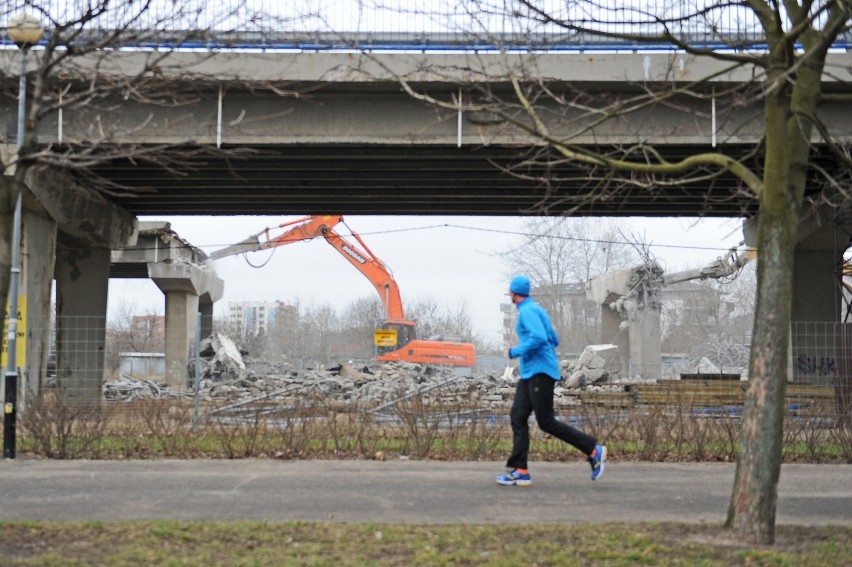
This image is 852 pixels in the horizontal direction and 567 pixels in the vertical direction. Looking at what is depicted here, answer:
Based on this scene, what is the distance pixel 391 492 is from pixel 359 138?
10.8 m

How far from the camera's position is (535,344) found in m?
8.93

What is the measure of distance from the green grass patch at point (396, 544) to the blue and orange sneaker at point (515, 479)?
6.84 feet

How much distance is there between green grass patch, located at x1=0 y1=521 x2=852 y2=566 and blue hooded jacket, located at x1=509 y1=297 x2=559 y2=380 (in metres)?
2.22

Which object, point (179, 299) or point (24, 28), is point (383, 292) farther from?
point (24, 28)

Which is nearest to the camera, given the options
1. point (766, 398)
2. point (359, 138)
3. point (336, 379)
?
point (766, 398)

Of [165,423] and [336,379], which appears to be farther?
[336,379]

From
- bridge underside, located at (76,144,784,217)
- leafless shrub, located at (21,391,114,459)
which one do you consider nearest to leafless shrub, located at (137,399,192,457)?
leafless shrub, located at (21,391,114,459)

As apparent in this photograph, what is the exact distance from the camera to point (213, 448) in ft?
37.9

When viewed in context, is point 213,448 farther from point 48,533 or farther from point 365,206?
point 365,206

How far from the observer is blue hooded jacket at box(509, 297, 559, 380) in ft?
29.3

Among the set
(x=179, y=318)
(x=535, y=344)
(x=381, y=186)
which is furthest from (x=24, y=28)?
(x=179, y=318)

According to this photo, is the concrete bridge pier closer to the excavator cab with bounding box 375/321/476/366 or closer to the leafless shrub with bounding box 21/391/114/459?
the leafless shrub with bounding box 21/391/114/459

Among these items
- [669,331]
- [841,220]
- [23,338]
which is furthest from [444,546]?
[669,331]

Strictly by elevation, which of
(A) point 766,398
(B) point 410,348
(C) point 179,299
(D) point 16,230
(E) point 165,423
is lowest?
(E) point 165,423
